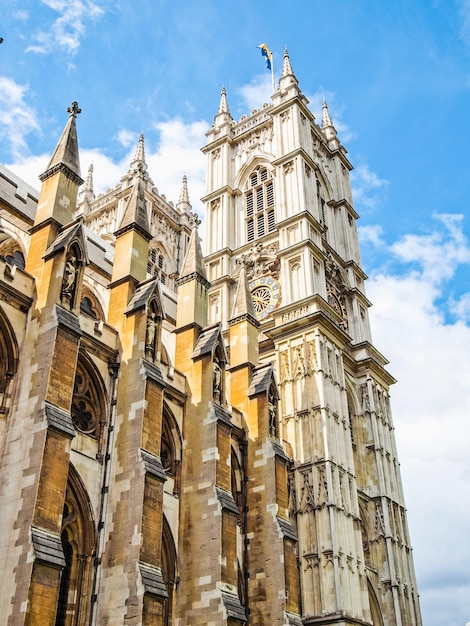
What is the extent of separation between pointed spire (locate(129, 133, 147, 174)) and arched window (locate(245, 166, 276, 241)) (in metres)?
10.5

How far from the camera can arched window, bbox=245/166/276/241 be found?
1489 inches

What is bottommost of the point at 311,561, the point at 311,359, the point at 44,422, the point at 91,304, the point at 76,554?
the point at 76,554

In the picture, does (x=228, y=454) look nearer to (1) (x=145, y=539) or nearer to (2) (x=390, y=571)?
(1) (x=145, y=539)

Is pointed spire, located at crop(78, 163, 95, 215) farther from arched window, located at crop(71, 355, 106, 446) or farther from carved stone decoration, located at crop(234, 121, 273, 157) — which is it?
arched window, located at crop(71, 355, 106, 446)

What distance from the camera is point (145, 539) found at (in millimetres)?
17531

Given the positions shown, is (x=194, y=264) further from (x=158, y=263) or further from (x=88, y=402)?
(x=158, y=263)

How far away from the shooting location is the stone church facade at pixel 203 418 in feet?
55.8

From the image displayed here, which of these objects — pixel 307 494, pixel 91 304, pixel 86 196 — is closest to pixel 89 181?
pixel 86 196

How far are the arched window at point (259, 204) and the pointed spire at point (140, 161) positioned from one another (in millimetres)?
10492

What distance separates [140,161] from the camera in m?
50.1

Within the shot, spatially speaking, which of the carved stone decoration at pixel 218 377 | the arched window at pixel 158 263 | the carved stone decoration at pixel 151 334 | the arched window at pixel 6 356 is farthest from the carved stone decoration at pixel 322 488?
the arched window at pixel 158 263

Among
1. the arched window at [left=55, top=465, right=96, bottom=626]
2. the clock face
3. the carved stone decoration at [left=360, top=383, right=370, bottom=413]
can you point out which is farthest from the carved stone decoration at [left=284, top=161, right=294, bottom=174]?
the arched window at [left=55, top=465, right=96, bottom=626]

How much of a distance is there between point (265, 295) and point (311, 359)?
238 inches

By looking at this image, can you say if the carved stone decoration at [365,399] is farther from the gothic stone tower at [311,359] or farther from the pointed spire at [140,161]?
the pointed spire at [140,161]
